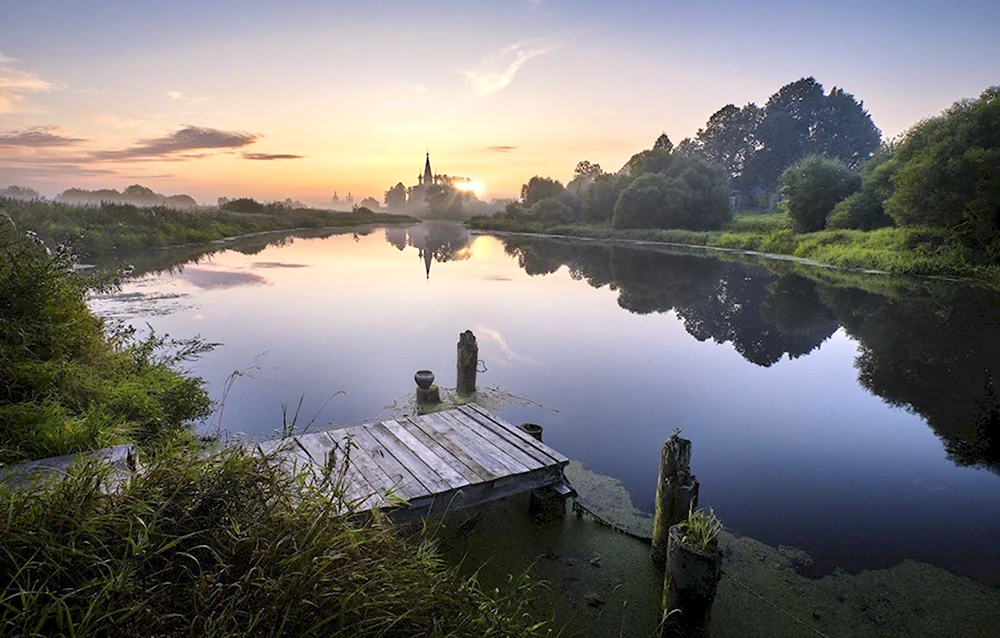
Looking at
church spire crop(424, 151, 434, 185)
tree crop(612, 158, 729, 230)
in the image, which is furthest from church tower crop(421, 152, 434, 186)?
tree crop(612, 158, 729, 230)

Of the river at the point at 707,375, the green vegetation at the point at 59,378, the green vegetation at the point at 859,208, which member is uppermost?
the green vegetation at the point at 859,208

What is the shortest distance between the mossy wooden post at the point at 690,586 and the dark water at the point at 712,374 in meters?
1.81

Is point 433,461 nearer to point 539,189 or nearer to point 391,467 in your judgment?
point 391,467

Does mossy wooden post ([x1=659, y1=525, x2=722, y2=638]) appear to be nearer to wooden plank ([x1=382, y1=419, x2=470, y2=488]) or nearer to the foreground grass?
the foreground grass

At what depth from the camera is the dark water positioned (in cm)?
603

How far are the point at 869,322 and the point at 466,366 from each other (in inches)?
507

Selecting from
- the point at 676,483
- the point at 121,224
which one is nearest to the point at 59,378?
the point at 676,483

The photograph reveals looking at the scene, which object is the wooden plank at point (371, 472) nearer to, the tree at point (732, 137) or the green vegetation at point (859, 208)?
the green vegetation at point (859, 208)

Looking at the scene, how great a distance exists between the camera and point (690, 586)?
3752mm

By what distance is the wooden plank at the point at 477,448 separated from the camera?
16.5 feet

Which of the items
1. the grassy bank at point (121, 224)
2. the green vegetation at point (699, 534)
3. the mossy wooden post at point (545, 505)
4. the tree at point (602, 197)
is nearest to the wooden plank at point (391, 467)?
the mossy wooden post at point (545, 505)

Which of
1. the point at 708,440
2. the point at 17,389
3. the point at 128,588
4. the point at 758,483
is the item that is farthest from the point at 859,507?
the point at 17,389

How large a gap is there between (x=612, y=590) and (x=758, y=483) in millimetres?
2887

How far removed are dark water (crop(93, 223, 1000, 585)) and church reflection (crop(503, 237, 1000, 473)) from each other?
81 millimetres
